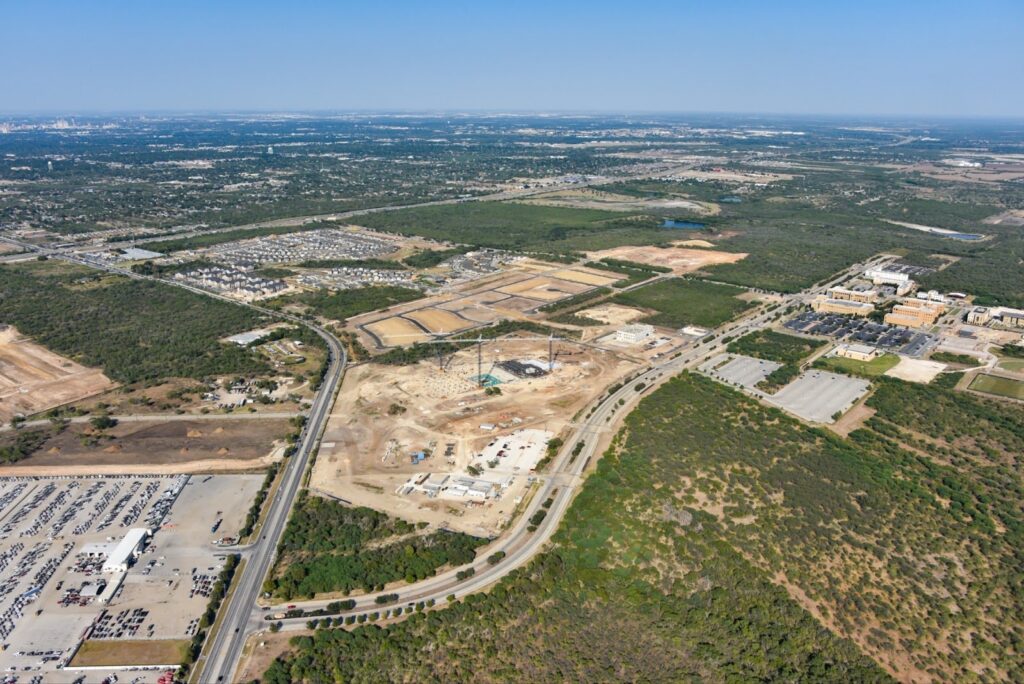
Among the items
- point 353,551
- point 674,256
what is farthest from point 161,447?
point 674,256

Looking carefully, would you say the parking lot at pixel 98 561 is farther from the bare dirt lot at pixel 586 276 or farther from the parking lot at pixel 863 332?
the parking lot at pixel 863 332

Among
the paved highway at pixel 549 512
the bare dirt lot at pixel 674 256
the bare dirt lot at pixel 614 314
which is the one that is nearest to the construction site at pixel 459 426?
the paved highway at pixel 549 512

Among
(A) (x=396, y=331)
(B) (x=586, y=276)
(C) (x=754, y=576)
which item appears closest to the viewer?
(C) (x=754, y=576)

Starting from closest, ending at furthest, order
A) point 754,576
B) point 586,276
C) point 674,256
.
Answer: point 754,576 < point 586,276 < point 674,256

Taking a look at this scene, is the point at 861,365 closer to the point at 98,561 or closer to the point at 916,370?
the point at 916,370

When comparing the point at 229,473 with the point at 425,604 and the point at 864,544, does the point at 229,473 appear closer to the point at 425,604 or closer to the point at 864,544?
the point at 425,604

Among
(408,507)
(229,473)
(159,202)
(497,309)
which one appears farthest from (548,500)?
(159,202)

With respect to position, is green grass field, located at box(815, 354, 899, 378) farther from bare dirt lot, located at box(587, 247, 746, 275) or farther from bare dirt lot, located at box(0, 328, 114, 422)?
bare dirt lot, located at box(0, 328, 114, 422)
